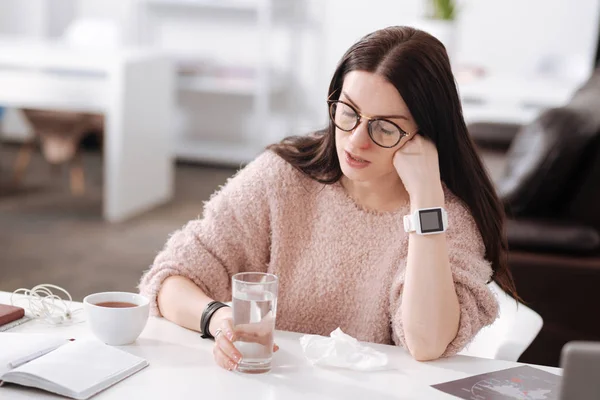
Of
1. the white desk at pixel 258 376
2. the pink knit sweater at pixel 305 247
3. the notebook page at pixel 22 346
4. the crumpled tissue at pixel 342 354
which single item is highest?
the pink knit sweater at pixel 305 247

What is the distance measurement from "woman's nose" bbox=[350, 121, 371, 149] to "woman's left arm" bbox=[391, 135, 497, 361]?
0.08m

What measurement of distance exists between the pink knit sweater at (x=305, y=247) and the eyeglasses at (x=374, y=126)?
19cm

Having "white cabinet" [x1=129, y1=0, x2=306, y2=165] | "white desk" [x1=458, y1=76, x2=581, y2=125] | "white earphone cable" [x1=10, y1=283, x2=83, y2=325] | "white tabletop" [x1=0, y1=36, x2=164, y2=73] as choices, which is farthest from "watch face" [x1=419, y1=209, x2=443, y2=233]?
"white cabinet" [x1=129, y1=0, x2=306, y2=165]

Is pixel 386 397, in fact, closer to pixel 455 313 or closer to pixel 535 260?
pixel 455 313

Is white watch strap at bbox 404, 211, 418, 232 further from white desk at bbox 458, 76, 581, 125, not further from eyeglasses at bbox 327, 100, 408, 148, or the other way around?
white desk at bbox 458, 76, 581, 125

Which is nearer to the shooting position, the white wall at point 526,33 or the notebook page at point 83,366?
the notebook page at point 83,366

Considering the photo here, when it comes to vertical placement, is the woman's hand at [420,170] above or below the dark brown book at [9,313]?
above

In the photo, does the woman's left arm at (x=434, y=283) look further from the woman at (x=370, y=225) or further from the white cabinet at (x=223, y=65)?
the white cabinet at (x=223, y=65)

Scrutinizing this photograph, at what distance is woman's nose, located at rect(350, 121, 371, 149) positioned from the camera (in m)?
1.40

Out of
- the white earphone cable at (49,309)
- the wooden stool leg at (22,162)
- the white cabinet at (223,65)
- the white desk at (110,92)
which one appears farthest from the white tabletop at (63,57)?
the white earphone cable at (49,309)

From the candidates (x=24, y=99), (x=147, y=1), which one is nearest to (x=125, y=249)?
(x=24, y=99)

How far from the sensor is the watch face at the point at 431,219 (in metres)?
1.41

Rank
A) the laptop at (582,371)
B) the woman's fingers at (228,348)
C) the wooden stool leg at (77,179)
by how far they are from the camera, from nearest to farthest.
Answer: the laptop at (582,371) → the woman's fingers at (228,348) → the wooden stool leg at (77,179)

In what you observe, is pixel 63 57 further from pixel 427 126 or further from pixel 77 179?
pixel 427 126
